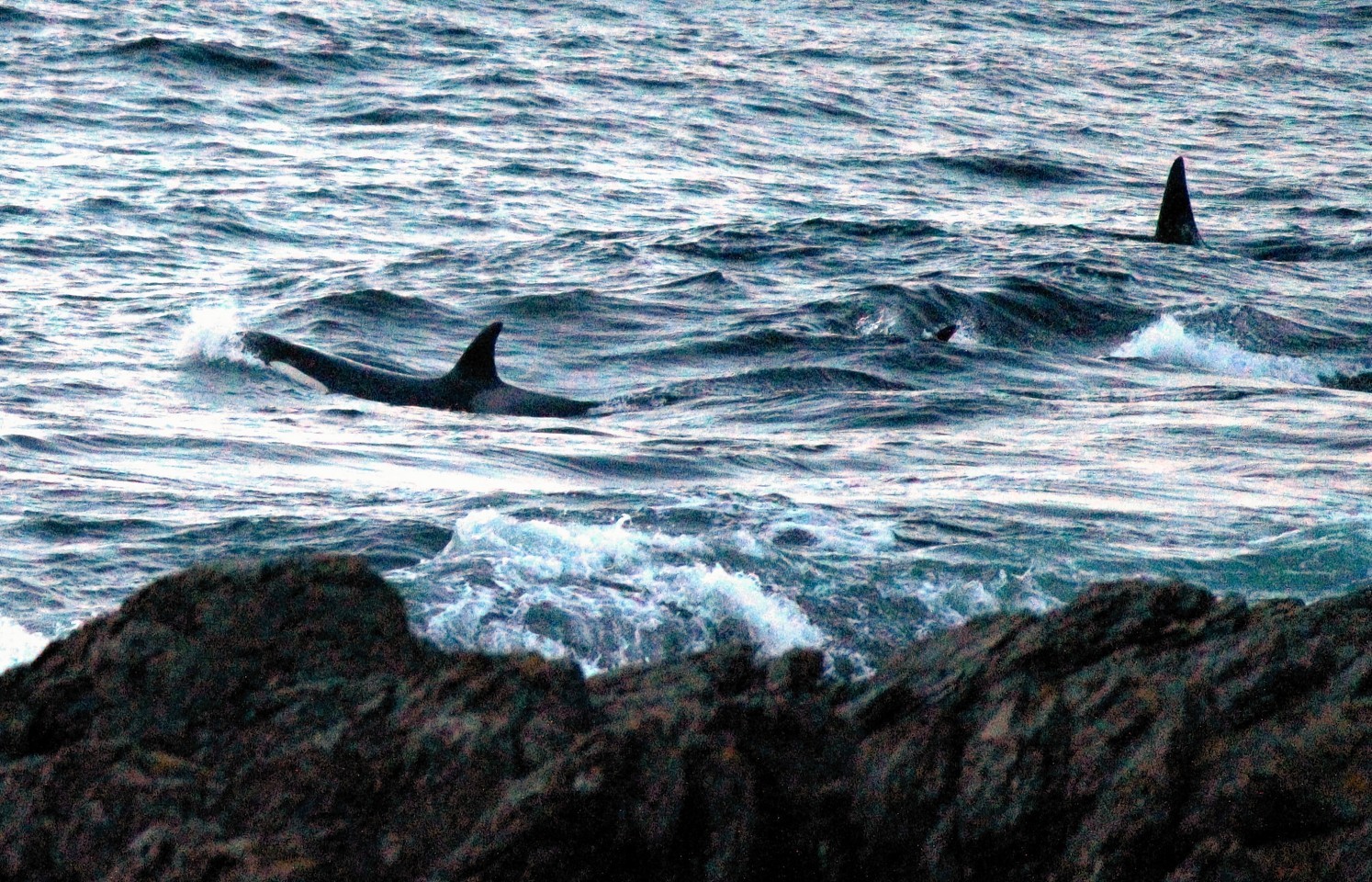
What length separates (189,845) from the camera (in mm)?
3416

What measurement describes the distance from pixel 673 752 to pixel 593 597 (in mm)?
4421

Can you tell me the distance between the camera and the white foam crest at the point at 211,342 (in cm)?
1457

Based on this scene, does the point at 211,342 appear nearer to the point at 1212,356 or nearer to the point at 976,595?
the point at 976,595

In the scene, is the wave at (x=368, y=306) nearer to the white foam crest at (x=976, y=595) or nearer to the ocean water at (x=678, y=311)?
the ocean water at (x=678, y=311)

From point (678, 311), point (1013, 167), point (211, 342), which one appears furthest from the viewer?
point (1013, 167)

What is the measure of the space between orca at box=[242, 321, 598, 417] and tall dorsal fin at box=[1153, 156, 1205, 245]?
10.5 m

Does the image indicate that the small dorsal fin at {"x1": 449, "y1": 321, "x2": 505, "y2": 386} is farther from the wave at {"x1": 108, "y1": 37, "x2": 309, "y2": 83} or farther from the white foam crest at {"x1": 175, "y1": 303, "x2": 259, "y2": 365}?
the wave at {"x1": 108, "y1": 37, "x2": 309, "y2": 83}

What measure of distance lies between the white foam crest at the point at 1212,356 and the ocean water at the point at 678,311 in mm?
82

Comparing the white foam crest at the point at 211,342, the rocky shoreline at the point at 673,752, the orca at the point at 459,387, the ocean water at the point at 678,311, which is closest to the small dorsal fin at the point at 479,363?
the orca at the point at 459,387

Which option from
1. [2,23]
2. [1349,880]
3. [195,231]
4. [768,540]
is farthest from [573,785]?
[2,23]

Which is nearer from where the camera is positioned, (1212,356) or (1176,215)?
(1212,356)

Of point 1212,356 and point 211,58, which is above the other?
point 211,58

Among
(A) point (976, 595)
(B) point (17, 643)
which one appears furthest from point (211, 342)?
(A) point (976, 595)

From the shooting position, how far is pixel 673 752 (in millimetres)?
3586
